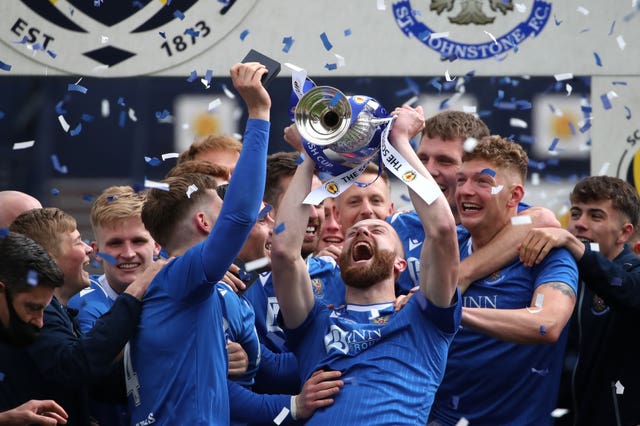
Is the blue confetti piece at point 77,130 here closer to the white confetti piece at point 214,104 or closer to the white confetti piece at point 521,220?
the white confetti piece at point 214,104

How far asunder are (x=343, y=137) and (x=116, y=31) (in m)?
3.23

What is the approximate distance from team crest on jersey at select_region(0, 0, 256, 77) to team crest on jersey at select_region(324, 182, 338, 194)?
2.93 metres

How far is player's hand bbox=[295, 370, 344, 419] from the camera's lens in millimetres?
4156

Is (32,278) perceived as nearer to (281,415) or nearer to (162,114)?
(281,415)

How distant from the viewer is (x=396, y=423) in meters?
4.06

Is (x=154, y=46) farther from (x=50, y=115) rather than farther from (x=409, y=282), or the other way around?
(x=409, y=282)

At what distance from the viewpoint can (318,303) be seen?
446 cm

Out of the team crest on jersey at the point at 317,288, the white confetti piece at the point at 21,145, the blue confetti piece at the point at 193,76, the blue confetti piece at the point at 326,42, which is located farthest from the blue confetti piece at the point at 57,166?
the team crest on jersey at the point at 317,288

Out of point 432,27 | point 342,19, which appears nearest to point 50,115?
point 342,19

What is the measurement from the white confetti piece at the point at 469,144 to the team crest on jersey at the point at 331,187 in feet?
3.58

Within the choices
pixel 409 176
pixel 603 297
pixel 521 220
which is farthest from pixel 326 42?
pixel 409 176

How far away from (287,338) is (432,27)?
3.08 meters

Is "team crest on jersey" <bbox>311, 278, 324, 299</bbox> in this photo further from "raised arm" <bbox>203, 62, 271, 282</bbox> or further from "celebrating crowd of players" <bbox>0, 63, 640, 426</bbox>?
"raised arm" <bbox>203, 62, 271, 282</bbox>

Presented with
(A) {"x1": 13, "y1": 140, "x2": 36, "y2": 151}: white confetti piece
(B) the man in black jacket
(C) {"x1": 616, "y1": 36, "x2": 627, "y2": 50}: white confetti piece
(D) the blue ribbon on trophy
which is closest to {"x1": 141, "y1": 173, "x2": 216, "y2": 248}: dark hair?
(D) the blue ribbon on trophy
